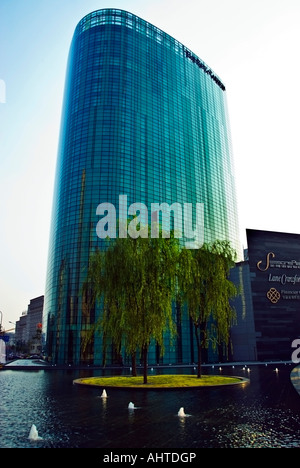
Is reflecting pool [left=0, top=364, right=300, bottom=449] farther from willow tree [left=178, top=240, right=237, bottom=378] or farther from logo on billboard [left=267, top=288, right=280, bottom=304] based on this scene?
logo on billboard [left=267, top=288, right=280, bottom=304]

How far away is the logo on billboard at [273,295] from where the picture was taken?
6488cm

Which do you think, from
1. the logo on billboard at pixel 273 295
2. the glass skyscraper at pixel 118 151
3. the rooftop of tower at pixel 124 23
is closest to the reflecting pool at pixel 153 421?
the logo on billboard at pixel 273 295

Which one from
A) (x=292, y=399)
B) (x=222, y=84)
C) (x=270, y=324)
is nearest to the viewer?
(x=292, y=399)

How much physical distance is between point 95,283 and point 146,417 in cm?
1667

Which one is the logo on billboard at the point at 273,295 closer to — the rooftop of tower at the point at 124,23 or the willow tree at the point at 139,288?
the willow tree at the point at 139,288

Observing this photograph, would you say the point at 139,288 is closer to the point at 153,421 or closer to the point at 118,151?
the point at 153,421

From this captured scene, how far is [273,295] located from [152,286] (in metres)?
46.6

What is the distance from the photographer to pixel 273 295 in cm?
6519

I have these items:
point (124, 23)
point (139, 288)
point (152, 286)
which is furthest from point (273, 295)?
point (124, 23)

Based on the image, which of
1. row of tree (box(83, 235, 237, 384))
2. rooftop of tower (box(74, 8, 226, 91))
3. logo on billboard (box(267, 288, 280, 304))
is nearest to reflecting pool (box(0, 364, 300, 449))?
row of tree (box(83, 235, 237, 384))

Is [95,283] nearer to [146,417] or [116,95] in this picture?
[146,417]

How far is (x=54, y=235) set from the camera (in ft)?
253

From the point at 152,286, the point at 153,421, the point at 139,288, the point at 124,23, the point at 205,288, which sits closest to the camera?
the point at 153,421
